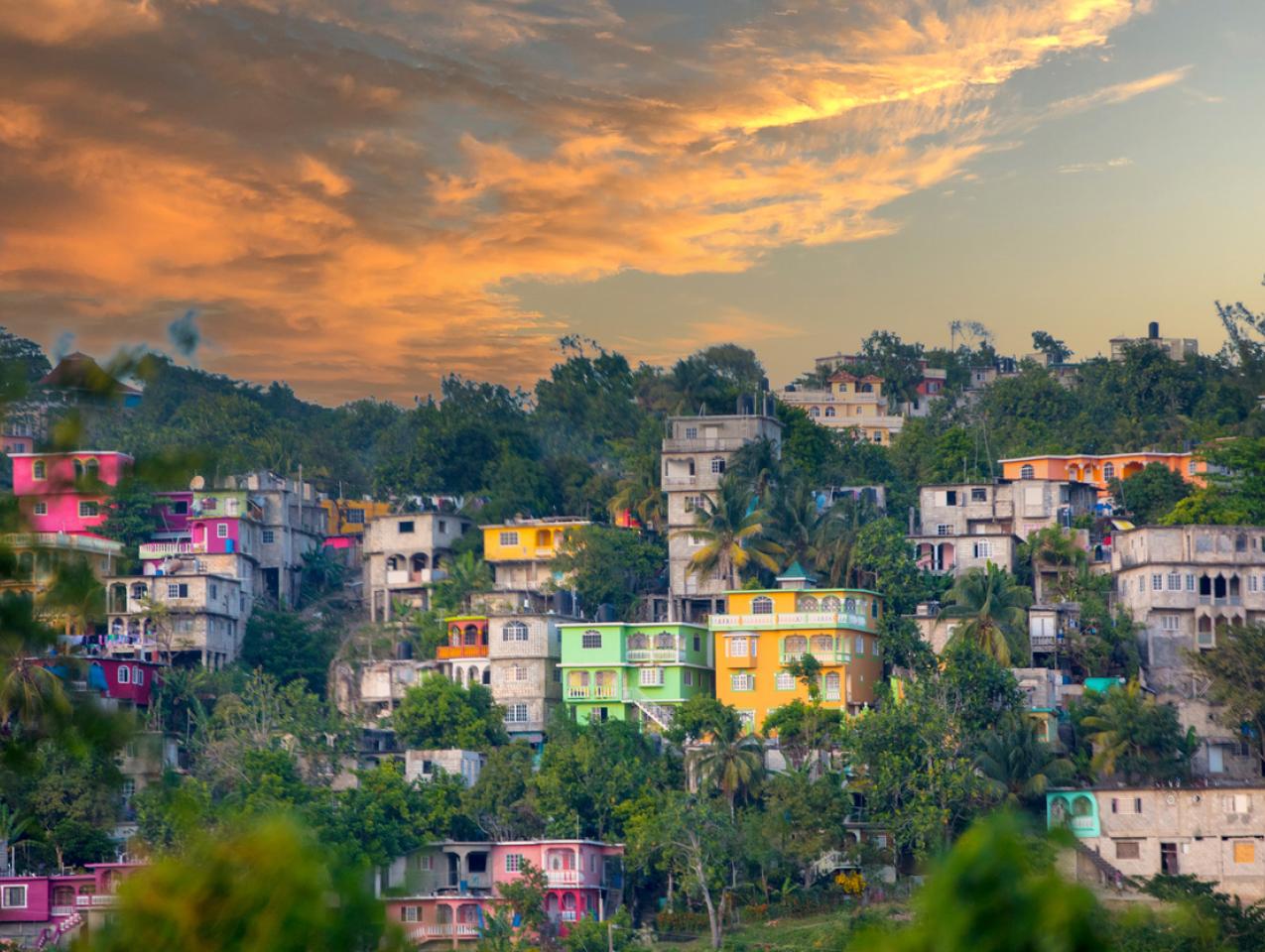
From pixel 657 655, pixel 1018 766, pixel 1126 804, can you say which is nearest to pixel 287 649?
pixel 657 655

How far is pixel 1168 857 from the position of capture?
51.2 meters

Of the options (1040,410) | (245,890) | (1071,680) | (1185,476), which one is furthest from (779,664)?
(245,890)

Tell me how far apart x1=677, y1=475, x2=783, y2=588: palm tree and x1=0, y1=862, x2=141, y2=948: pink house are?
19.0 meters

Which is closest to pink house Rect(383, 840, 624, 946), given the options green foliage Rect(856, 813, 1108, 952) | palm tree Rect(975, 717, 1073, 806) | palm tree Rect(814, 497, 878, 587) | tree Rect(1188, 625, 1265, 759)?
palm tree Rect(975, 717, 1073, 806)

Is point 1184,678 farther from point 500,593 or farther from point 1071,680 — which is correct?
point 500,593

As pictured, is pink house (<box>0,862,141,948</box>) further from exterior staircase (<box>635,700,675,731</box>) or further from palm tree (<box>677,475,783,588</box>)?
palm tree (<box>677,475,783,588</box>)

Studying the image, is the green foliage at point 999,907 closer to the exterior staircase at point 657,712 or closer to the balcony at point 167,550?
the exterior staircase at point 657,712

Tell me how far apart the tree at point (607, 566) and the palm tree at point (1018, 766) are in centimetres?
1543

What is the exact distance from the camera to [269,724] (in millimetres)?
56375

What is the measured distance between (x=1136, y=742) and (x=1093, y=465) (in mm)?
20322

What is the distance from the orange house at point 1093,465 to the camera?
71.6 metres

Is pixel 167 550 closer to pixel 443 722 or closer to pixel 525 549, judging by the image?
pixel 525 549

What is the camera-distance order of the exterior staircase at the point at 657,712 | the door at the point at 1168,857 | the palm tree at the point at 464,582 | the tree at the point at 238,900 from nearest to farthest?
the tree at the point at 238,900 → the door at the point at 1168,857 → the exterior staircase at the point at 657,712 → the palm tree at the point at 464,582

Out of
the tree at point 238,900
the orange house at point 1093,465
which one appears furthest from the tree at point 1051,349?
the tree at point 238,900
